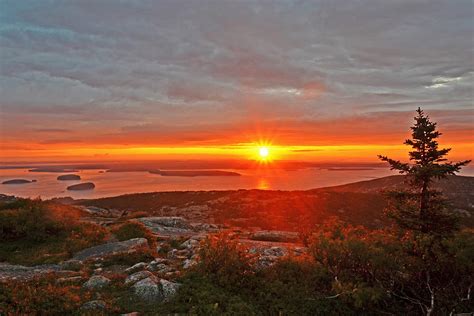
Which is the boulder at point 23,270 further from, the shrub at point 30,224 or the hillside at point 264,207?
the hillside at point 264,207

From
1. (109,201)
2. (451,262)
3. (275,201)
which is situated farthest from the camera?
(109,201)

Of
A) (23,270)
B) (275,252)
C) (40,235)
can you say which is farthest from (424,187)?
(40,235)

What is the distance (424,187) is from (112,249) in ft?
43.0

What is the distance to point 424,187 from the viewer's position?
11969 mm

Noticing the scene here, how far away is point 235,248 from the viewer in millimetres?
11125

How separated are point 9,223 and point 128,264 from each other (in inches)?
299

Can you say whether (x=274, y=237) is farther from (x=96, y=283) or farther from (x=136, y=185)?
(x=136, y=185)

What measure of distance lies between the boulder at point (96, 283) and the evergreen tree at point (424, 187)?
10355 millimetres

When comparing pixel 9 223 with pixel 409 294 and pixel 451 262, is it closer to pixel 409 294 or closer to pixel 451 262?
pixel 409 294

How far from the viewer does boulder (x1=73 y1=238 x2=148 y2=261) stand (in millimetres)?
13859

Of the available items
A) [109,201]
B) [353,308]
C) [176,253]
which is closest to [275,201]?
[109,201]

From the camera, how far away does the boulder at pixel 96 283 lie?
33.1 ft

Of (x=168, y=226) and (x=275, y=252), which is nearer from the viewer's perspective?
(x=275, y=252)

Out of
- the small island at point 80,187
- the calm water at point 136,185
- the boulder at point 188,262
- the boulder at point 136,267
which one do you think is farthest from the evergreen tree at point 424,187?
the small island at point 80,187
